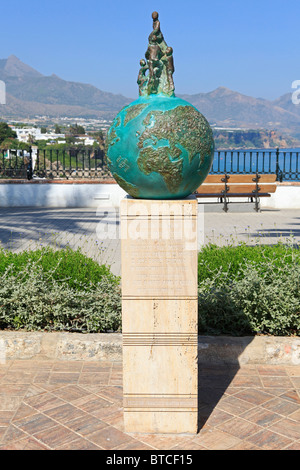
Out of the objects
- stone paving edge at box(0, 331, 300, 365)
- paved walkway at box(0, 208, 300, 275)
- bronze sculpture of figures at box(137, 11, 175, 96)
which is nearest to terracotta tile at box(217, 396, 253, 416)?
stone paving edge at box(0, 331, 300, 365)

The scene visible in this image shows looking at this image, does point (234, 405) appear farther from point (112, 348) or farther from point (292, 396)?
point (112, 348)

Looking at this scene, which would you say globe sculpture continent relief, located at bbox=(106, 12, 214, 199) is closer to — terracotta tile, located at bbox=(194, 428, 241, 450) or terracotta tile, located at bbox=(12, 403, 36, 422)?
terracotta tile, located at bbox=(194, 428, 241, 450)

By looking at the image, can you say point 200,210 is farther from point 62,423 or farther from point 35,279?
point 62,423

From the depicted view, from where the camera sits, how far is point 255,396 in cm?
384

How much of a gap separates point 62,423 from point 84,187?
39.7 ft

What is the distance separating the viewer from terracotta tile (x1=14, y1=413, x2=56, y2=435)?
Answer: 3369 millimetres

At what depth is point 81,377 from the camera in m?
4.18

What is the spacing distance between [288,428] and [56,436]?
1.57 meters

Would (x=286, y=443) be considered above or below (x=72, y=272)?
below

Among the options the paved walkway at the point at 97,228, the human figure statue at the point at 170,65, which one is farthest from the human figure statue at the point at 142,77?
the paved walkway at the point at 97,228

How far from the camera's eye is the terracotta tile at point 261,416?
3.45 metres

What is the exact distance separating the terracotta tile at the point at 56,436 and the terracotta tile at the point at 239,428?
1021 mm

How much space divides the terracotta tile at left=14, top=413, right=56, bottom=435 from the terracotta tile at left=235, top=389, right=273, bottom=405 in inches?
57.2
